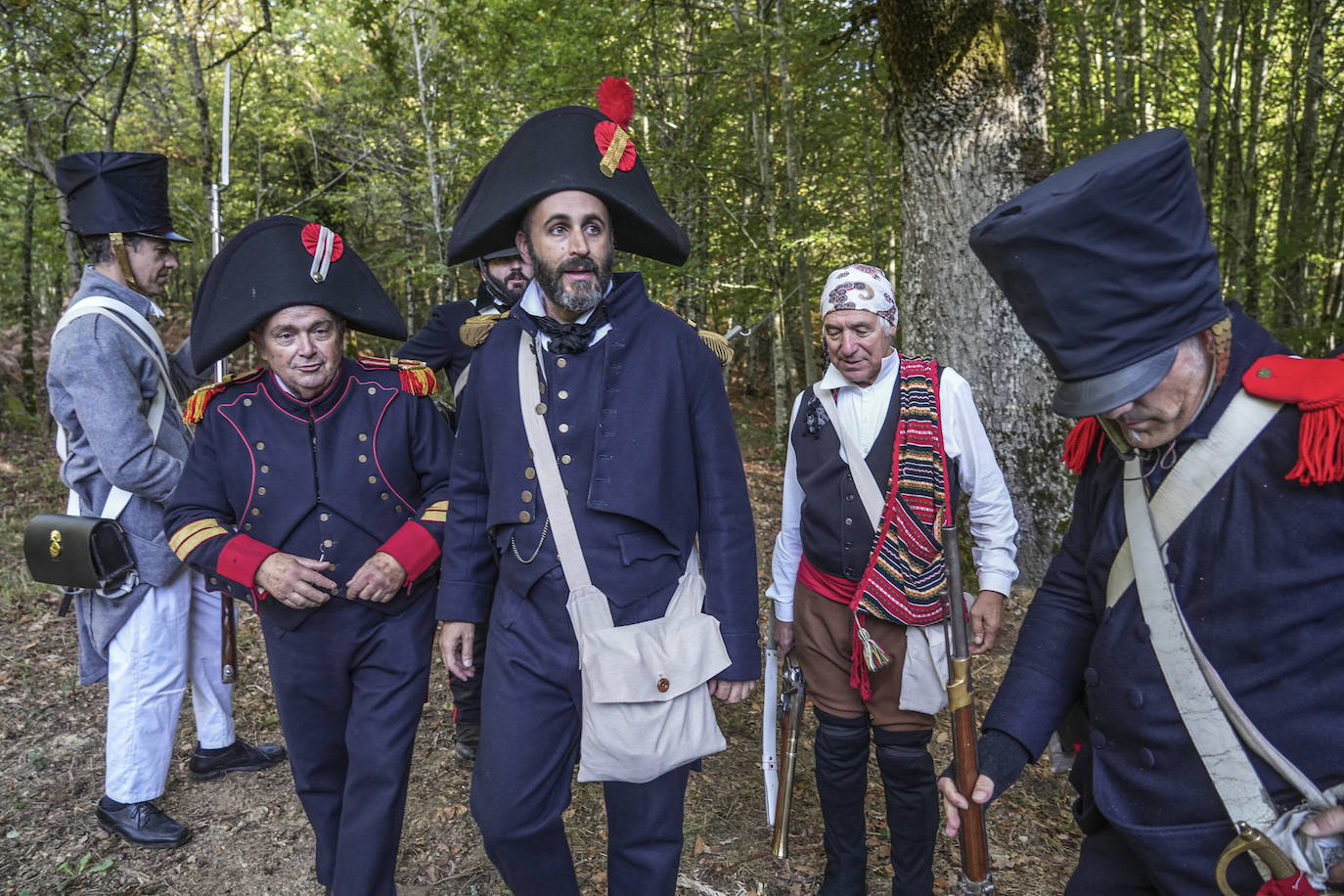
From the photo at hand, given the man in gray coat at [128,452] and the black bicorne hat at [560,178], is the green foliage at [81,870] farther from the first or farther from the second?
the black bicorne hat at [560,178]

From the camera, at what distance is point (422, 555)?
3.06 m

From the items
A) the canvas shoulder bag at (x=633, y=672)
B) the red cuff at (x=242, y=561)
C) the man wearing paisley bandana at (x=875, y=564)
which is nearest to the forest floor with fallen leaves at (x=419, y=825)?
the man wearing paisley bandana at (x=875, y=564)

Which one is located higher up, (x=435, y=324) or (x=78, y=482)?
(x=435, y=324)

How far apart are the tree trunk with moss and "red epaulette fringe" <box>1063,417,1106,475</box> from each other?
11.3ft

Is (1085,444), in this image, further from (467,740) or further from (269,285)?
(467,740)

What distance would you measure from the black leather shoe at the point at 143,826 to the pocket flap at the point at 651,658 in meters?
2.64

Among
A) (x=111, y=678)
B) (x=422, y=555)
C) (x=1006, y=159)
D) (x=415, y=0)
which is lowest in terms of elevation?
(x=111, y=678)

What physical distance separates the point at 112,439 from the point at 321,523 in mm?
1301

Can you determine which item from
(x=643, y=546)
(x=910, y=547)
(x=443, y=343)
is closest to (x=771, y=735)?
(x=910, y=547)

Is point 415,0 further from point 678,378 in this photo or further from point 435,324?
point 678,378

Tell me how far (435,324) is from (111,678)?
2.27 meters

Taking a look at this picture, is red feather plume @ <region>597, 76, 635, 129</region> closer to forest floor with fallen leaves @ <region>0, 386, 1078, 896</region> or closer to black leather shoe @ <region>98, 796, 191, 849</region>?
forest floor with fallen leaves @ <region>0, 386, 1078, 896</region>

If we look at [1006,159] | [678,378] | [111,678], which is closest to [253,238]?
[678,378]

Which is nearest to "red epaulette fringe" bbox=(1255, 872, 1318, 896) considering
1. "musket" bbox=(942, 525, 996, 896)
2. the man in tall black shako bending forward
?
the man in tall black shako bending forward
